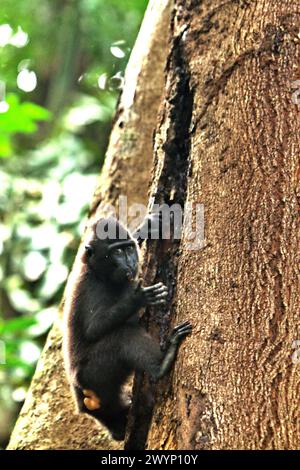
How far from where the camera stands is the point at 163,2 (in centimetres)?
651

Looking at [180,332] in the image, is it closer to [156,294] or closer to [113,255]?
[156,294]

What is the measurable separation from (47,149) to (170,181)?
16.0 feet

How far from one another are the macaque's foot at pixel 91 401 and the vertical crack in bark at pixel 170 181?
0.39 metres

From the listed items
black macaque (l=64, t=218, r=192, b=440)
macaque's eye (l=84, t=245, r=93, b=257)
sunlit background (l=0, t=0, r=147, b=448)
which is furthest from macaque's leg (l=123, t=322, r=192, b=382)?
sunlit background (l=0, t=0, r=147, b=448)

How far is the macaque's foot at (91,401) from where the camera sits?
4.65 metres

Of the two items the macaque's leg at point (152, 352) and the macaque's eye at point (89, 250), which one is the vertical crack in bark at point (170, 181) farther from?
the macaque's eye at point (89, 250)

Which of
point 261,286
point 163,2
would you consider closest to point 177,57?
point 261,286

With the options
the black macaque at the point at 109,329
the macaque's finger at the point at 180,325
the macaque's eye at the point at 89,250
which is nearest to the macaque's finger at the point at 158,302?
the black macaque at the point at 109,329

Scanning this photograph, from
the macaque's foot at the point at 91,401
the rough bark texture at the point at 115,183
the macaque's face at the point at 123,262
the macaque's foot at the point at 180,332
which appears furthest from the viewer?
the rough bark texture at the point at 115,183

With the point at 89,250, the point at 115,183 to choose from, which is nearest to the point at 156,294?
the point at 89,250

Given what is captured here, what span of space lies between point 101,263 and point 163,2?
9.45 ft

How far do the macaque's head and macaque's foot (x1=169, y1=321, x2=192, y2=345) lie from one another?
1.03 metres

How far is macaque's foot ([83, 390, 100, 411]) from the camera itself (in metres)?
4.65
